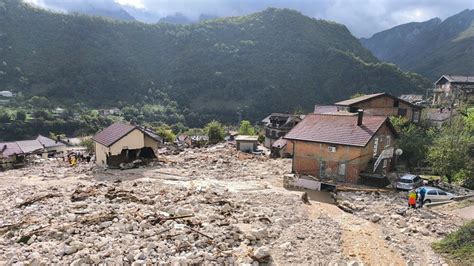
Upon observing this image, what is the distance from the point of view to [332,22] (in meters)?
156

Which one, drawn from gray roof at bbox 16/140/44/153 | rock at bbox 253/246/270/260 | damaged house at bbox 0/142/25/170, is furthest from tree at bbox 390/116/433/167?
gray roof at bbox 16/140/44/153

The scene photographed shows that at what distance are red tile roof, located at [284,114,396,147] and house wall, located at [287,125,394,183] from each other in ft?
1.53

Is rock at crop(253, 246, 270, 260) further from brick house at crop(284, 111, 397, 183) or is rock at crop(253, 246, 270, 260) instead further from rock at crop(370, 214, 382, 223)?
brick house at crop(284, 111, 397, 183)

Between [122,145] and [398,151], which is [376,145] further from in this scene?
[122,145]

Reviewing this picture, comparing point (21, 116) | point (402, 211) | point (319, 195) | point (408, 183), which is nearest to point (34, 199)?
point (319, 195)

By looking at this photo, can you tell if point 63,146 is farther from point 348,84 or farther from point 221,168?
point 348,84

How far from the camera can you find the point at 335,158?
25.4 meters

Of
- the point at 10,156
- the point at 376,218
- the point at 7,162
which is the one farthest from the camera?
the point at 10,156

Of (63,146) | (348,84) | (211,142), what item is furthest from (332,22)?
(63,146)

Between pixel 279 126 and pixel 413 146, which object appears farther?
pixel 279 126

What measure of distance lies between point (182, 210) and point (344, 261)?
7.88m

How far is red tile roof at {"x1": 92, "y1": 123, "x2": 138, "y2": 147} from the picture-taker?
30969 mm

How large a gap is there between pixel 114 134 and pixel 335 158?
871 inches

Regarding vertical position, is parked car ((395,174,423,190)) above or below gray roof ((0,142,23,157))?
above
